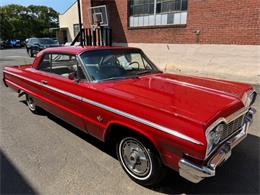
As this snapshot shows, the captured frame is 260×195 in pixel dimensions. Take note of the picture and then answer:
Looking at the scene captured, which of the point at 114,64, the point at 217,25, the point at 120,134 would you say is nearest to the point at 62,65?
the point at 114,64

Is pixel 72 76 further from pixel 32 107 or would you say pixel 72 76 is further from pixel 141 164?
pixel 32 107

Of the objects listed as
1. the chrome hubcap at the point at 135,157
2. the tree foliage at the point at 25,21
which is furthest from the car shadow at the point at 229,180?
the tree foliage at the point at 25,21

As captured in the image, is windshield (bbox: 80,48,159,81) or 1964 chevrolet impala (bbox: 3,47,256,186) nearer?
1964 chevrolet impala (bbox: 3,47,256,186)

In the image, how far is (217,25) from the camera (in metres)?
9.15

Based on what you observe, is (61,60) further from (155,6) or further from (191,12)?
(155,6)

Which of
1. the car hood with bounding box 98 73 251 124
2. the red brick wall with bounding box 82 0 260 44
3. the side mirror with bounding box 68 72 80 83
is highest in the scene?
the red brick wall with bounding box 82 0 260 44

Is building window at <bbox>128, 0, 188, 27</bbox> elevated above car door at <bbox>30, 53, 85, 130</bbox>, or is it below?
above

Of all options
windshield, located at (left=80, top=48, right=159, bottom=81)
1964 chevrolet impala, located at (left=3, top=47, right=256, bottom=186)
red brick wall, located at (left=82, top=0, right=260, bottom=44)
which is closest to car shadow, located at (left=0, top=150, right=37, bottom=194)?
1964 chevrolet impala, located at (left=3, top=47, right=256, bottom=186)

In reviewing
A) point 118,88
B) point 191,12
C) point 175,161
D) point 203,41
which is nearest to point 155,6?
point 191,12

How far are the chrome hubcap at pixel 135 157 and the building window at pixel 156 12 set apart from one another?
347 inches

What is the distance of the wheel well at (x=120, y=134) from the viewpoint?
2.61 m

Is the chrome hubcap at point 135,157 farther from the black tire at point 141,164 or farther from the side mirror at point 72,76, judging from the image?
the side mirror at point 72,76

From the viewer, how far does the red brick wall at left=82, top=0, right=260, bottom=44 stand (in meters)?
8.22

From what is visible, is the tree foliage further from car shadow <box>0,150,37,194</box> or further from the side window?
car shadow <box>0,150,37,194</box>
